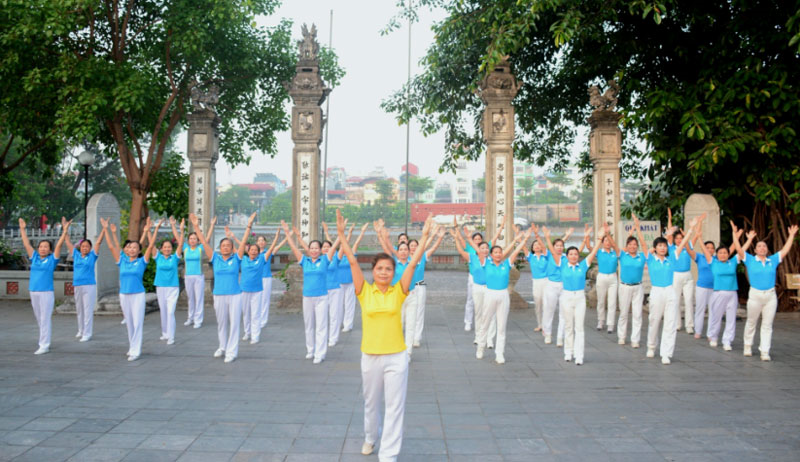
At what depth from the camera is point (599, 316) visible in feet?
31.7

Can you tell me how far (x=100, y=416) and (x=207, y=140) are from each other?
9.11m

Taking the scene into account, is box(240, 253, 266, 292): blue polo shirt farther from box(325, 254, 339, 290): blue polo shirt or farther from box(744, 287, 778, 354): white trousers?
box(744, 287, 778, 354): white trousers

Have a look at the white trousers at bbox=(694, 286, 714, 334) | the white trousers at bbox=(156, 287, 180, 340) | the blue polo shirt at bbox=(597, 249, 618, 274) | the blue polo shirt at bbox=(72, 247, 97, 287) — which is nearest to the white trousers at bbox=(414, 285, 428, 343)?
the blue polo shirt at bbox=(597, 249, 618, 274)

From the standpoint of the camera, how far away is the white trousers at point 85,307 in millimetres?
8477

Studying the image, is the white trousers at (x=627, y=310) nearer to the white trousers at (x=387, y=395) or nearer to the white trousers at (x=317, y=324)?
the white trousers at (x=317, y=324)

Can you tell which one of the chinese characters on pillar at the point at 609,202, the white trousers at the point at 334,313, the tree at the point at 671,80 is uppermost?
the tree at the point at 671,80

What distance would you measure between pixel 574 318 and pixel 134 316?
211 inches

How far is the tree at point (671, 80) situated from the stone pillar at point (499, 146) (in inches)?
21.1

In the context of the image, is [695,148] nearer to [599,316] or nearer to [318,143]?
[599,316]

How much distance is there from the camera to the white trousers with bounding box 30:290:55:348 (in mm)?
7559

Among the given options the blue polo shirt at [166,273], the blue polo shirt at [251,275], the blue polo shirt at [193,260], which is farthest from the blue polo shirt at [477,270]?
the blue polo shirt at [193,260]

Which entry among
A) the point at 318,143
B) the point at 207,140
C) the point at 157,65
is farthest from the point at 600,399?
the point at 157,65

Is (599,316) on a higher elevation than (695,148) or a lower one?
lower

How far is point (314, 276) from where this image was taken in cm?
727
